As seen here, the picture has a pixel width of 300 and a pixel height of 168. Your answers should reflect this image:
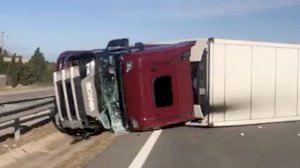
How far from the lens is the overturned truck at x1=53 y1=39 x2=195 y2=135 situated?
16703 mm

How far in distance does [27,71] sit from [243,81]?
67.3 m

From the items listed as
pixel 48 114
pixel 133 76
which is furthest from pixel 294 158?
pixel 48 114

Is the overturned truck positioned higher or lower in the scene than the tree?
higher

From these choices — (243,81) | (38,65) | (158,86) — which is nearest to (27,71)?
(38,65)

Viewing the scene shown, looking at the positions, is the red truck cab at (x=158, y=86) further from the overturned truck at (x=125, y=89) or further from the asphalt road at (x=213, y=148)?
the asphalt road at (x=213, y=148)

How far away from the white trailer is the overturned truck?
2.36 ft

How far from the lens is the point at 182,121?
17.8 m

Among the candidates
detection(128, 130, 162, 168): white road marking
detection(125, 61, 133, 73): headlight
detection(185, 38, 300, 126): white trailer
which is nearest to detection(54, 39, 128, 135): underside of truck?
detection(125, 61, 133, 73): headlight

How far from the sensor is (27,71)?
3307 inches

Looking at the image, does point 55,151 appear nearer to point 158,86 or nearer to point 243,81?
point 158,86

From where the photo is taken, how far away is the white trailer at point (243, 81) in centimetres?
1828

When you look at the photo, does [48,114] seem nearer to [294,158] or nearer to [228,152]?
[228,152]

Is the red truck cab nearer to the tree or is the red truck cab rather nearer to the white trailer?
the white trailer

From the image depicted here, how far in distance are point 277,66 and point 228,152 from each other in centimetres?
753
